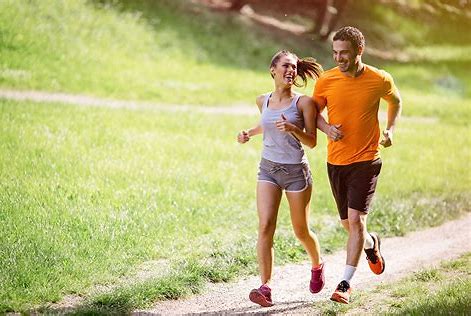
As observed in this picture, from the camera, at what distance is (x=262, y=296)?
6.89 meters

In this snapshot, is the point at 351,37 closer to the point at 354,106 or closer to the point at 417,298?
the point at 354,106

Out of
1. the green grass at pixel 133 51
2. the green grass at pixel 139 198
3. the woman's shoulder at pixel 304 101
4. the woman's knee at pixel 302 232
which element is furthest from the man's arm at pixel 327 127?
the green grass at pixel 133 51

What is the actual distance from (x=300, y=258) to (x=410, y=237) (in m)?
2.01

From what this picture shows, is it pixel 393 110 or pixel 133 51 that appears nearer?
pixel 393 110

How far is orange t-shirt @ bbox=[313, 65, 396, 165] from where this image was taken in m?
7.05

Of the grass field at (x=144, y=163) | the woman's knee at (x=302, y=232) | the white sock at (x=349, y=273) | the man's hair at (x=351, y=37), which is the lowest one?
the grass field at (x=144, y=163)

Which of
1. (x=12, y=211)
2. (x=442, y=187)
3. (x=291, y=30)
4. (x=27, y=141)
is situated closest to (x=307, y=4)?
(x=291, y=30)

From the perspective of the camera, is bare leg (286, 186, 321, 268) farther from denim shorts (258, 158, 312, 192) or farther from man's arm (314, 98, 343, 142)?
man's arm (314, 98, 343, 142)

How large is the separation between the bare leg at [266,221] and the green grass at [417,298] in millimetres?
595

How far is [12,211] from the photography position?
8719mm

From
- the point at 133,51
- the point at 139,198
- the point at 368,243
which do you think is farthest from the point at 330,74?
the point at 133,51

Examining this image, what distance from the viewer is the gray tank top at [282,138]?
22.6ft

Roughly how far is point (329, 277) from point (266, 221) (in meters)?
1.95

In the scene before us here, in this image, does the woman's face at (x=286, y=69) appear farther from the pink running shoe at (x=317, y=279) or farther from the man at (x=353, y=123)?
the pink running shoe at (x=317, y=279)
